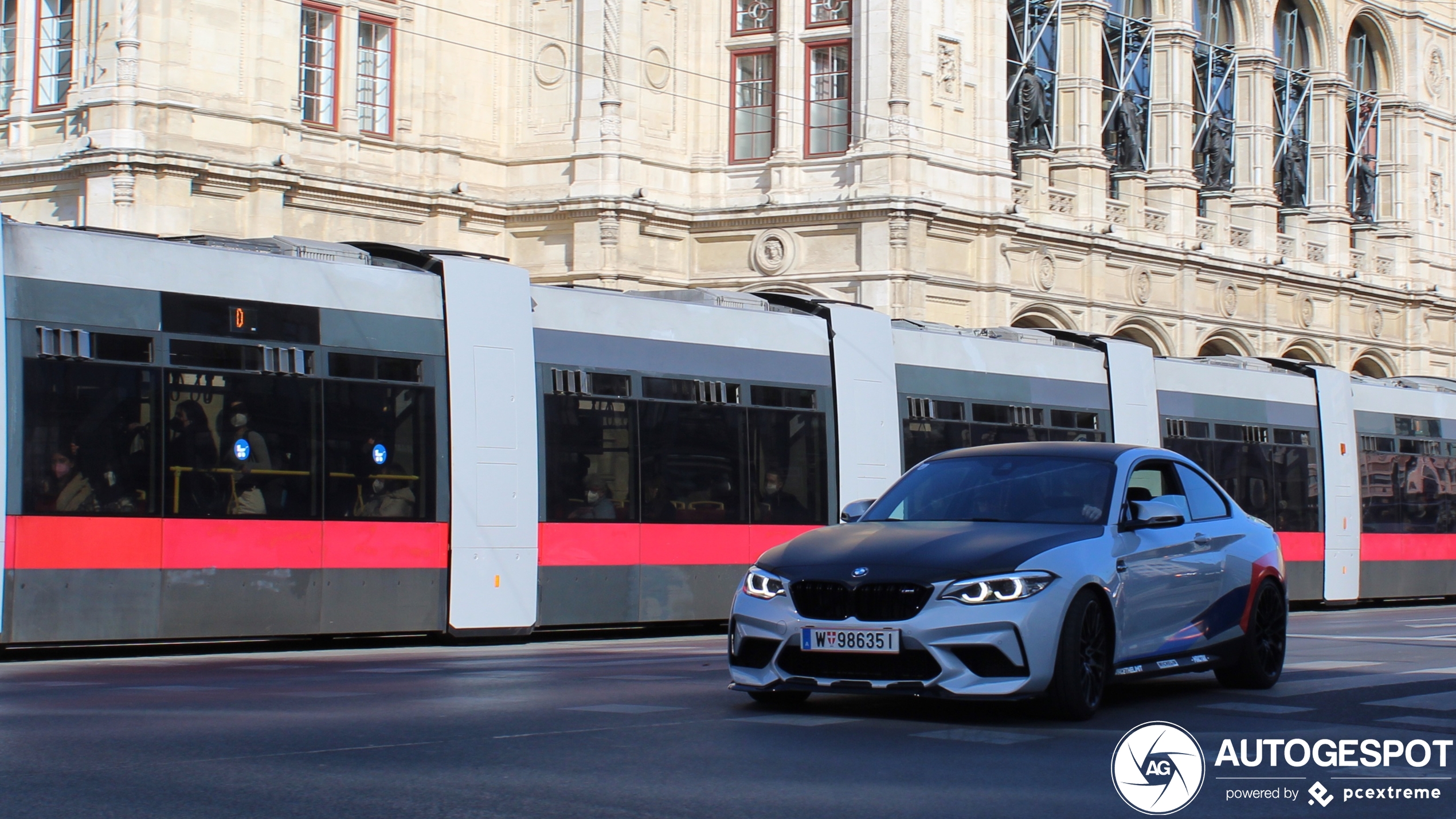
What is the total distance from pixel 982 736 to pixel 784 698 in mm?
1331

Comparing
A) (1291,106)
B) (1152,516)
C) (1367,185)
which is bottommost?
(1152,516)

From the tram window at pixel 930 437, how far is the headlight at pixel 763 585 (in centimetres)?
1007

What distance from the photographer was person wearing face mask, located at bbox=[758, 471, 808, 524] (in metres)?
17.7

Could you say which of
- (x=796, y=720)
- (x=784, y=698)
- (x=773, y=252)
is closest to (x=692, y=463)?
(x=784, y=698)

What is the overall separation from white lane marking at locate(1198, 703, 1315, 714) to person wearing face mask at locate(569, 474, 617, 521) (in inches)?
296

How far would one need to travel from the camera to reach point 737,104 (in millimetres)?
35406

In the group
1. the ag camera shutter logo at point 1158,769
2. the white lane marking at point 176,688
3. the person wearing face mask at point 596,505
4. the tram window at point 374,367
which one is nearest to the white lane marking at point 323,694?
the white lane marking at point 176,688

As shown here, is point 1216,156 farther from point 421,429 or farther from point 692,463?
point 421,429

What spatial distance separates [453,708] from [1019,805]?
3527 mm

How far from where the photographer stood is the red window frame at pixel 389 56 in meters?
32.5

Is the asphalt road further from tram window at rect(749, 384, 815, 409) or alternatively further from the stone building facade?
A: the stone building facade

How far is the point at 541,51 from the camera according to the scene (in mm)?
34531

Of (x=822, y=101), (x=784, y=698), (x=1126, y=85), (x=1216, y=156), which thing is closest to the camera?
(x=784, y=698)

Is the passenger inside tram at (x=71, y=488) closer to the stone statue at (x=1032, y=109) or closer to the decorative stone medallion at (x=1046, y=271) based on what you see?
the decorative stone medallion at (x=1046, y=271)
